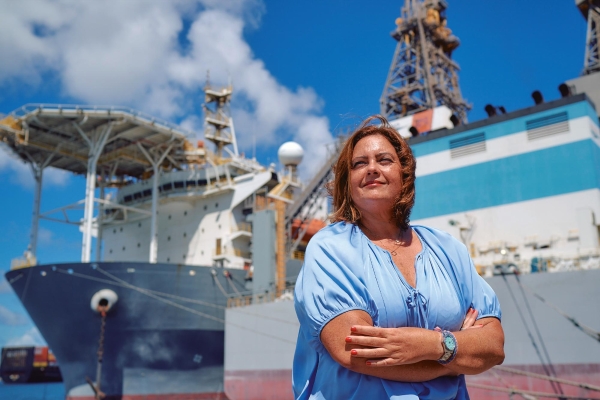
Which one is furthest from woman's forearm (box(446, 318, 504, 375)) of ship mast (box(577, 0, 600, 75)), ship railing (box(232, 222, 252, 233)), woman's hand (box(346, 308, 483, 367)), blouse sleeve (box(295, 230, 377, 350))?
ship mast (box(577, 0, 600, 75))

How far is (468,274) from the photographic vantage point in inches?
83.0

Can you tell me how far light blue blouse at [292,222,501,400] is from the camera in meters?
1.78

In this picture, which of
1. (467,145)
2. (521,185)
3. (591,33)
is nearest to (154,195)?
(467,145)

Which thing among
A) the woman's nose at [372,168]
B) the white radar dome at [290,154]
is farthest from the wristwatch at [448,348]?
the white radar dome at [290,154]

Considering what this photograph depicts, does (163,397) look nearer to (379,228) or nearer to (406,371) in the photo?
(379,228)

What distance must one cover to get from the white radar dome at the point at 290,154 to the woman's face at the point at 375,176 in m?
24.8

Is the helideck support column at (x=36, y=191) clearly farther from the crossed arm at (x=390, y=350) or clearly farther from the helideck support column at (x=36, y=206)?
the crossed arm at (x=390, y=350)

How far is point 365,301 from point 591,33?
31.1 meters

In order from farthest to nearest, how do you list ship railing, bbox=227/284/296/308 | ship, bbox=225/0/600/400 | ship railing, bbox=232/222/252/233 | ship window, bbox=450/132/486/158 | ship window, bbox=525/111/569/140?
1. ship railing, bbox=232/222/252/233
2. ship railing, bbox=227/284/296/308
3. ship window, bbox=450/132/486/158
4. ship window, bbox=525/111/569/140
5. ship, bbox=225/0/600/400

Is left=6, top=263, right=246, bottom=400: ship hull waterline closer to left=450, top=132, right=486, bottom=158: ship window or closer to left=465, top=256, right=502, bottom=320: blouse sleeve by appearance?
left=450, top=132, right=486, bottom=158: ship window

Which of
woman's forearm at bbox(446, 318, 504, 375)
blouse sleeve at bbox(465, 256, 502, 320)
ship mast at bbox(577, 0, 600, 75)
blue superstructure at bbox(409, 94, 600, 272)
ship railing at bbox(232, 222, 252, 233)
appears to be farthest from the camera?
ship mast at bbox(577, 0, 600, 75)

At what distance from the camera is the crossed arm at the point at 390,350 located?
171cm

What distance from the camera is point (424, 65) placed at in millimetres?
29688

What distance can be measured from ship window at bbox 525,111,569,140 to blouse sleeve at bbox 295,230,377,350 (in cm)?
1619
